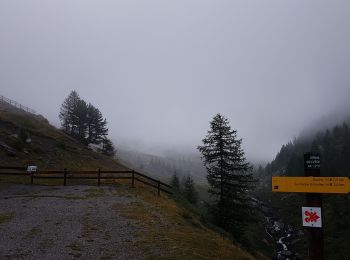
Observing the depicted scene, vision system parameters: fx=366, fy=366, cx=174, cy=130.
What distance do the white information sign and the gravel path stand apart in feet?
19.6

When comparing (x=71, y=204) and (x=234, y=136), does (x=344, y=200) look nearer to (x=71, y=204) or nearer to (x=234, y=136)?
(x=234, y=136)

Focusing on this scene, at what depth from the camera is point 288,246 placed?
94.6 metres

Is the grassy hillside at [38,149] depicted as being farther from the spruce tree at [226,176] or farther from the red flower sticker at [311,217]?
the red flower sticker at [311,217]

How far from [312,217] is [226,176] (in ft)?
88.7

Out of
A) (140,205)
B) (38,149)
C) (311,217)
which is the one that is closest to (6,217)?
(140,205)

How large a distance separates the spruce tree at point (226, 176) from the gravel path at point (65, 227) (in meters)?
10.9

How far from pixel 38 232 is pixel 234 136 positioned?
2491cm

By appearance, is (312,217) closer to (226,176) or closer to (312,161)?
(312,161)

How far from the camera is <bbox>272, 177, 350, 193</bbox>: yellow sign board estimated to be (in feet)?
26.8

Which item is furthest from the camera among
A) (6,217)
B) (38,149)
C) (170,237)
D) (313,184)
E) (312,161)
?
(38,149)

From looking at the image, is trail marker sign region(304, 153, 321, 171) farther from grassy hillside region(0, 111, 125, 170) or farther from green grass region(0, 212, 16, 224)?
grassy hillside region(0, 111, 125, 170)

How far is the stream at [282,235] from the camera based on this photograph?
278 feet

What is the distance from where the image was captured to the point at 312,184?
8531 mm

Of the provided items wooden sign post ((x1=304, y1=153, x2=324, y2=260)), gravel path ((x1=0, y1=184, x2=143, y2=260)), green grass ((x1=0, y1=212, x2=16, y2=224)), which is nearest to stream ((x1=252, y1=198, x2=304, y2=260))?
gravel path ((x1=0, y1=184, x2=143, y2=260))
